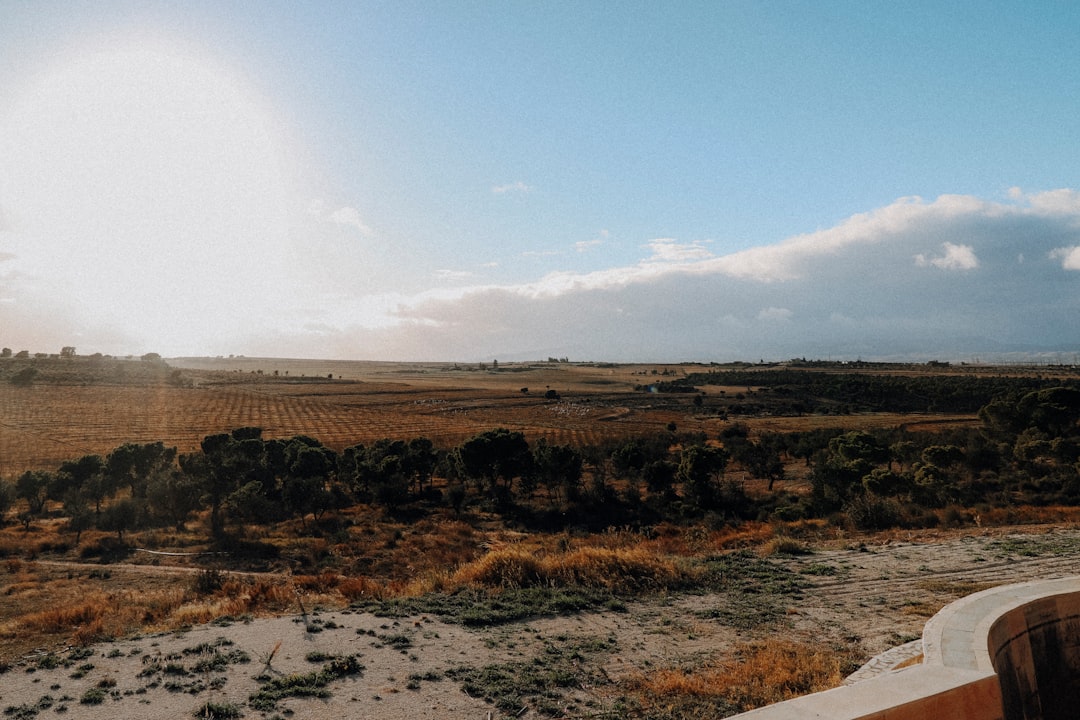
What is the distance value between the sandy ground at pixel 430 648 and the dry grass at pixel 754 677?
48 centimetres

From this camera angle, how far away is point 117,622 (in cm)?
1371

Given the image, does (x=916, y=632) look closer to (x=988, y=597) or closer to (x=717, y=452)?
(x=988, y=597)

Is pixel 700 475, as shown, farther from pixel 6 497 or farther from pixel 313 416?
pixel 313 416

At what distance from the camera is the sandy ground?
8727 mm

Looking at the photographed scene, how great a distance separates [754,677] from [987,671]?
396cm

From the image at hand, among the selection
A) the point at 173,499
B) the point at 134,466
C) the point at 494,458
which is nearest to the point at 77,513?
the point at 173,499

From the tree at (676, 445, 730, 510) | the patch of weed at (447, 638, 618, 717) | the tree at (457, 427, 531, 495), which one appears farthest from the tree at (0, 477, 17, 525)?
the tree at (676, 445, 730, 510)

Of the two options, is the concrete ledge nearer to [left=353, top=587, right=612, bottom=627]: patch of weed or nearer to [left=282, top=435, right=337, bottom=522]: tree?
[left=353, top=587, right=612, bottom=627]: patch of weed

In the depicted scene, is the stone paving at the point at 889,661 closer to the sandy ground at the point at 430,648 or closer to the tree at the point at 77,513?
the sandy ground at the point at 430,648

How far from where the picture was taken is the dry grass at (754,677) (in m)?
8.64

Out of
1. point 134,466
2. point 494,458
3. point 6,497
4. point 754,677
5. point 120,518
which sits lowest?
point 120,518

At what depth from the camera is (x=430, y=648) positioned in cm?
1088

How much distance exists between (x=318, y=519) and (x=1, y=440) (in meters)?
60.3

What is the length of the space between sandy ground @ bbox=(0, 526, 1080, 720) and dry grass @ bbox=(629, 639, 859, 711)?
48 cm
